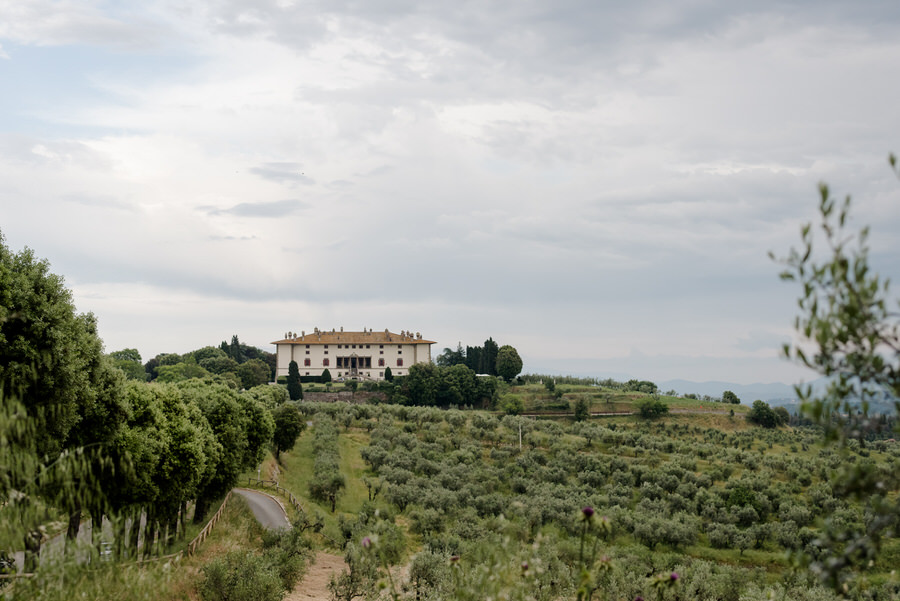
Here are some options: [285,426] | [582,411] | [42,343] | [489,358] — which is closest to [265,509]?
[285,426]

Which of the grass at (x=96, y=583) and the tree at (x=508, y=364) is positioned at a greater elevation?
the tree at (x=508, y=364)

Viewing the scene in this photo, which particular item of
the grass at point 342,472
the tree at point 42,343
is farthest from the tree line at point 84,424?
the grass at point 342,472

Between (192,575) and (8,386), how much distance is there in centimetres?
917

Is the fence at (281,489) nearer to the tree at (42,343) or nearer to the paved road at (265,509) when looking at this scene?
the paved road at (265,509)

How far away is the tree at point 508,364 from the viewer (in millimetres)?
125250

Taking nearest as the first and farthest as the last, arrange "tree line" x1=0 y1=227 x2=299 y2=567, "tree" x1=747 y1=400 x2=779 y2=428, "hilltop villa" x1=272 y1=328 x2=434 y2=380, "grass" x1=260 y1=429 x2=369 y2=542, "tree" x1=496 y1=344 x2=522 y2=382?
1. "tree line" x1=0 y1=227 x2=299 y2=567
2. "grass" x1=260 y1=429 x2=369 y2=542
3. "tree" x1=747 y1=400 x2=779 y2=428
4. "tree" x1=496 y1=344 x2=522 y2=382
5. "hilltop villa" x1=272 y1=328 x2=434 y2=380

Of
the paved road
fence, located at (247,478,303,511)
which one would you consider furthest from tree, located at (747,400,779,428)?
the paved road

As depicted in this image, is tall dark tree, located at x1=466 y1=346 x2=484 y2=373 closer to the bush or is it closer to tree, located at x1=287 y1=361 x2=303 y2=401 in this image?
tree, located at x1=287 y1=361 x2=303 y2=401

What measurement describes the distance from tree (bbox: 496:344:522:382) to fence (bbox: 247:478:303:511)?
78.6 m

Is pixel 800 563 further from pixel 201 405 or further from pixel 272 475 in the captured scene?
pixel 272 475

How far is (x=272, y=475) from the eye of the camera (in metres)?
52.4

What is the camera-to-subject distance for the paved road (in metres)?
36.8

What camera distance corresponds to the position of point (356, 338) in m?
140

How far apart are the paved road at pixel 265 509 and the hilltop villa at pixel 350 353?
88.6 m
